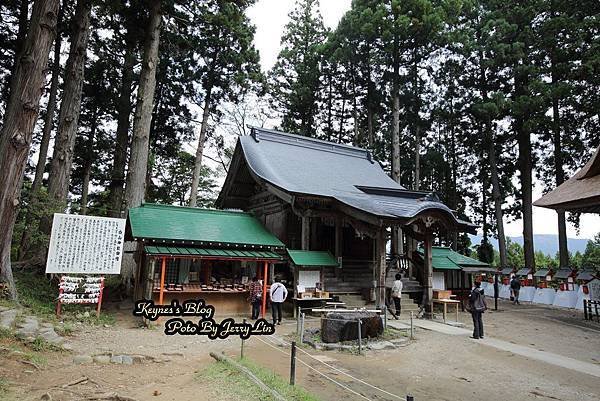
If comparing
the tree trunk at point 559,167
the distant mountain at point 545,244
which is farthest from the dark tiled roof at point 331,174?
the distant mountain at point 545,244

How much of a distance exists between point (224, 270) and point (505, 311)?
1258 cm

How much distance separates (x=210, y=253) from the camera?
11430 millimetres

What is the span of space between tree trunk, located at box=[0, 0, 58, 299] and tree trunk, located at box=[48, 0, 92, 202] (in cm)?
441

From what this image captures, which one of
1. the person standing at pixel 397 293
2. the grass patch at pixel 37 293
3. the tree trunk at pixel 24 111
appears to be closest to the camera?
the tree trunk at pixel 24 111

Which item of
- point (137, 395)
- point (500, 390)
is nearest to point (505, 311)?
point (500, 390)

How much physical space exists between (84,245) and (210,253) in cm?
343

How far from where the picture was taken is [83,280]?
387 inches

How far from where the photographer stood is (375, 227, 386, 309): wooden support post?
12.2 metres

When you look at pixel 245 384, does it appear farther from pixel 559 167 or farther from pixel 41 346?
pixel 559 167

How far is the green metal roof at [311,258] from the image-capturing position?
487 inches

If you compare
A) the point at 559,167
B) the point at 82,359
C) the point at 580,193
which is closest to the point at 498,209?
the point at 559,167

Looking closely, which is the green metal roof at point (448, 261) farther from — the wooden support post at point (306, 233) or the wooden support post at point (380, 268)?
the wooden support post at point (306, 233)

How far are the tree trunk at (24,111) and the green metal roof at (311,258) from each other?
7.68m

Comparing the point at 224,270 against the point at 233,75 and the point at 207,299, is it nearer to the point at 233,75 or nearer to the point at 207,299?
the point at 207,299
